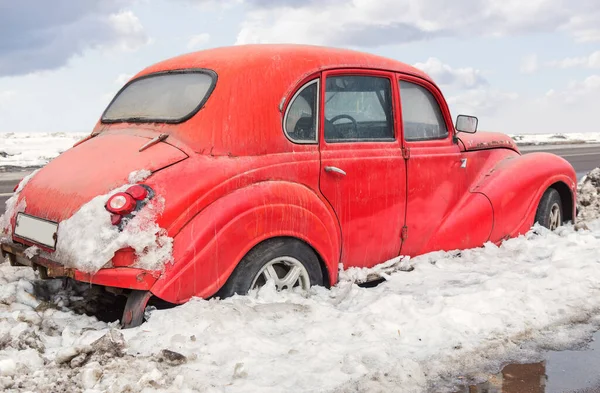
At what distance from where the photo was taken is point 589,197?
8.49m

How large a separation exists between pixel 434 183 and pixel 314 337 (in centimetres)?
212

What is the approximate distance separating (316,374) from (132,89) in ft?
9.19

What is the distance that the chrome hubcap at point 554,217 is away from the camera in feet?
20.8

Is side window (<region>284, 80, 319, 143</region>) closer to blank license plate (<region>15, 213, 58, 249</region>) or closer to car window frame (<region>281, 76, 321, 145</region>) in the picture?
car window frame (<region>281, 76, 321, 145</region>)

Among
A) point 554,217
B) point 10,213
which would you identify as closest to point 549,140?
point 554,217

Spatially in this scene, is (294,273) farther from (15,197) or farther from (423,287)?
(15,197)

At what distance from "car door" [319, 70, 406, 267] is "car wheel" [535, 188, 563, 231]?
1.93 meters

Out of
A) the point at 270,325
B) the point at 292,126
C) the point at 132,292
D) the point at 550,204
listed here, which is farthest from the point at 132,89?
the point at 550,204

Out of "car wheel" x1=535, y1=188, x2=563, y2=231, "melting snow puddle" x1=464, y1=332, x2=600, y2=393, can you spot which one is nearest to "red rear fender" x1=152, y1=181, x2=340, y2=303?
"melting snow puddle" x1=464, y1=332, x2=600, y2=393

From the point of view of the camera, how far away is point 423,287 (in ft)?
15.2

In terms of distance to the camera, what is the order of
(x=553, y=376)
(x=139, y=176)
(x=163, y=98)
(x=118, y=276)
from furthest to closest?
(x=163, y=98), (x=139, y=176), (x=118, y=276), (x=553, y=376)

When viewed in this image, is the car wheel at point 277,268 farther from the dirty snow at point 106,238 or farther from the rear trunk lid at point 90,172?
the rear trunk lid at point 90,172

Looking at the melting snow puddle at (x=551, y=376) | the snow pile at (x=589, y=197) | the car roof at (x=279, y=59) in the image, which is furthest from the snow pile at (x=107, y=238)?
the snow pile at (x=589, y=197)

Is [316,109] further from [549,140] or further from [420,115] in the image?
[549,140]
